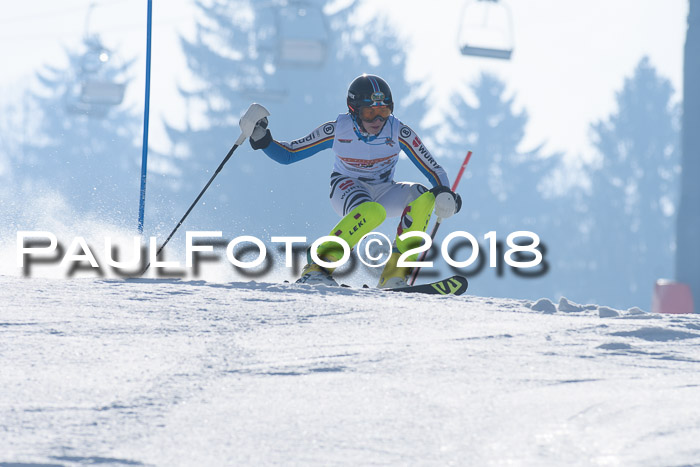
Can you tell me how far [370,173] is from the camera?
Answer: 5918 millimetres

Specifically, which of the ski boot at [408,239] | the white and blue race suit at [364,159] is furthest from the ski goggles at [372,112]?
the ski boot at [408,239]

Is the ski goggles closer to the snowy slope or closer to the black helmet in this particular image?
the black helmet

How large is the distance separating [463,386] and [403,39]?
30692mm

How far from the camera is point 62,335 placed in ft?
10.4

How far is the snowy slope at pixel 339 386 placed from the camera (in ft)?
6.42

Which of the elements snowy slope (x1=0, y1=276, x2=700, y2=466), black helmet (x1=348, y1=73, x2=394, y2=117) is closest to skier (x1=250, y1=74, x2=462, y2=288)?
black helmet (x1=348, y1=73, x2=394, y2=117)

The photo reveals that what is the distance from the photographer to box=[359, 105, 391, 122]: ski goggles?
5719 millimetres

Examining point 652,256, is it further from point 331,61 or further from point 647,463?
point 647,463

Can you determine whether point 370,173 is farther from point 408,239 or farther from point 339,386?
point 339,386

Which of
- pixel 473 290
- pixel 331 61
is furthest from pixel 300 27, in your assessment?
pixel 473 290

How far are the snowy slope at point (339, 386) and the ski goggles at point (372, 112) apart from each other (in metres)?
2.02

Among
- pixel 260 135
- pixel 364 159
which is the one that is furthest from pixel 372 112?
pixel 260 135

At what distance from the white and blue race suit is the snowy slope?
202 cm

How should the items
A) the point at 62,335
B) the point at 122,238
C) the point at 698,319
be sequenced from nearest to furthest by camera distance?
the point at 62,335 < the point at 698,319 < the point at 122,238
